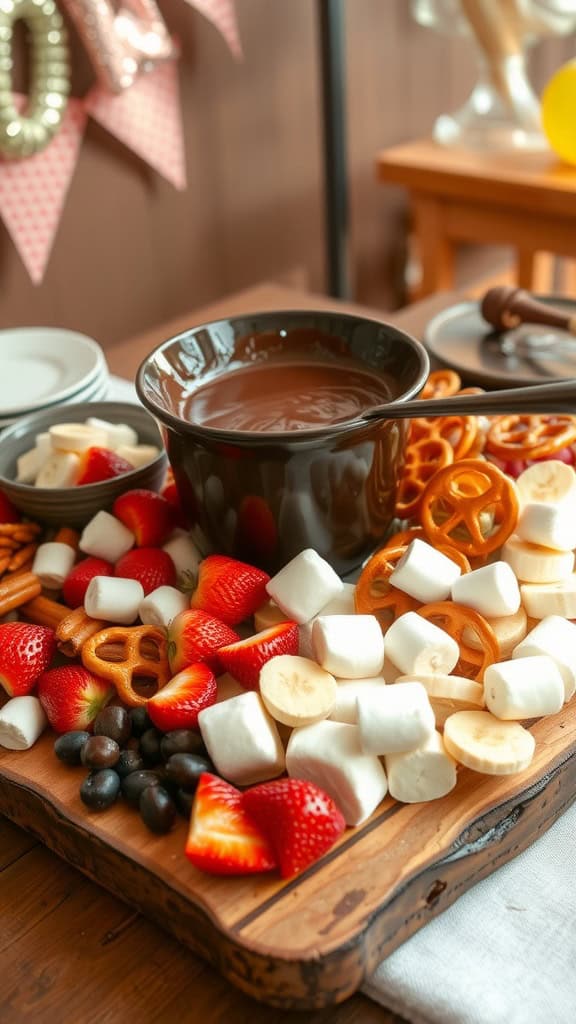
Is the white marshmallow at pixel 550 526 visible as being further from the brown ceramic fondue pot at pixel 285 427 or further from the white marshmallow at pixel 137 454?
the white marshmallow at pixel 137 454

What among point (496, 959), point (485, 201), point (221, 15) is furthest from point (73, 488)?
point (485, 201)

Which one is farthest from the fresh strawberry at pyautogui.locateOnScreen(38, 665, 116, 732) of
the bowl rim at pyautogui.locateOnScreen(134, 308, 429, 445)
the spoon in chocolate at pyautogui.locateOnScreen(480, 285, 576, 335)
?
the spoon in chocolate at pyautogui.locateOnScreen(480, 285, 576, 335)

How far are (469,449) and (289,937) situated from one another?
1.85ft

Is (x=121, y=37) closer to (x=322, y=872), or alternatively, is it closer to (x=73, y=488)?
(x=73, y=488)

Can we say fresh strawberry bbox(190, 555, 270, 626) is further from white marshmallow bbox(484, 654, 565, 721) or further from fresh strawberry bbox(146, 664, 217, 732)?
white marshmallow bbox(484, 654, 565, 721)

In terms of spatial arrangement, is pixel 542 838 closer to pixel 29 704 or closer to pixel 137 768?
pixel 137 768

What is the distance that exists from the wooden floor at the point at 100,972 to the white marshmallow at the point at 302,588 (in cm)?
26

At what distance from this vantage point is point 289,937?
2.08 feet

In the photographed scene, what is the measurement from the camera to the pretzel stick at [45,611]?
949 millimetres

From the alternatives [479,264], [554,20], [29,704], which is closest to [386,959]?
[29,704]

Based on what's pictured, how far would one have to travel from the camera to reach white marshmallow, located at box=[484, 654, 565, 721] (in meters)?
0.75

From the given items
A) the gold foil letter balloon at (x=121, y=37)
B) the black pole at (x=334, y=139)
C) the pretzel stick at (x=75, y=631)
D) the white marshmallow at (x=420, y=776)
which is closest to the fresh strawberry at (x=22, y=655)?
the pretzel stick at (x=75, y=631)

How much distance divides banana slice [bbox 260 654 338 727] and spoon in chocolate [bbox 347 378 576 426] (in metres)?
0.21

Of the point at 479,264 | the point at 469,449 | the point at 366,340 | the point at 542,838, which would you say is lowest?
the point at 479,264
